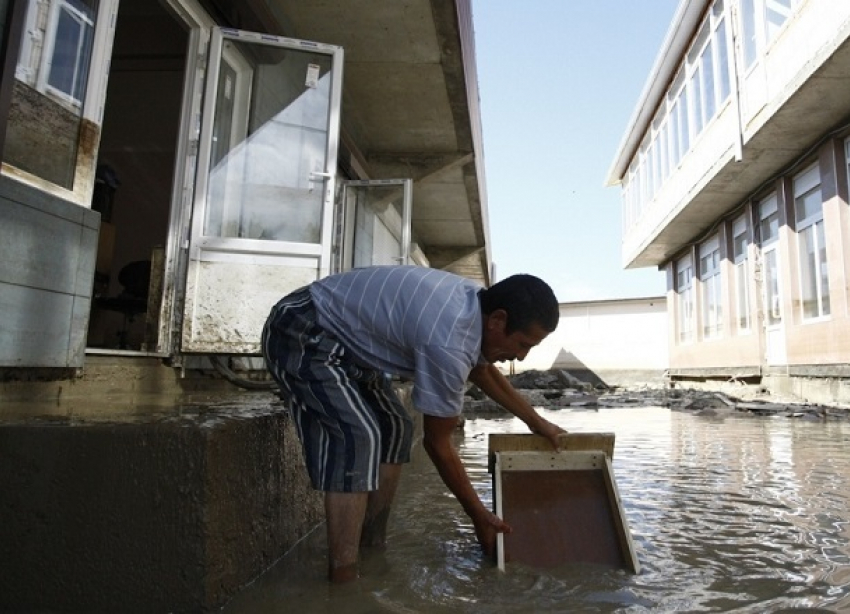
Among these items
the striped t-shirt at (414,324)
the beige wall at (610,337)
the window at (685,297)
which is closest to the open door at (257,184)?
the striped t-shirt at (414,324)

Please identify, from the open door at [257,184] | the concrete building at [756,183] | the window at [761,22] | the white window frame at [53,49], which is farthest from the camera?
the window at [761,22]

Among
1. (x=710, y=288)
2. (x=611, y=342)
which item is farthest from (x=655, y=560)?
(x=611, y=342)

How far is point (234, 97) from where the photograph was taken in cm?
478

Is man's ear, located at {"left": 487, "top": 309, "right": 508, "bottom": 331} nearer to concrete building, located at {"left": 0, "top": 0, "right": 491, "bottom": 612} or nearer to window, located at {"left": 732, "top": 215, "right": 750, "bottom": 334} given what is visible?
concrete building, located at {"left": 0, "top": 0, "right": 491, "bottom": 612}

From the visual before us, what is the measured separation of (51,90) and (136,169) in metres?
5.37

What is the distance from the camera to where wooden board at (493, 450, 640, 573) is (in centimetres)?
220

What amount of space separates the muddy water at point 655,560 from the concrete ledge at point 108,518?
24 cm

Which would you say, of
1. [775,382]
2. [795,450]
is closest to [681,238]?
[775,382]

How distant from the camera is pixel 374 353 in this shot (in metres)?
2.05

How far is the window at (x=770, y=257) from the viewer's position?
12234mm

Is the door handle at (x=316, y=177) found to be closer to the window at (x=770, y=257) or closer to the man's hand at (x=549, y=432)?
the man's hand at (x=549, y=432)

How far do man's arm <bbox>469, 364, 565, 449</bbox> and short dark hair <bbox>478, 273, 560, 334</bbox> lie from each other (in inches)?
16.2

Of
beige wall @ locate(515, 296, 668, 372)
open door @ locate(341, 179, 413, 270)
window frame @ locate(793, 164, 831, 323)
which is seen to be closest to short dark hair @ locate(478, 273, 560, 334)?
open door @ locate(341, 179, 413, 270)

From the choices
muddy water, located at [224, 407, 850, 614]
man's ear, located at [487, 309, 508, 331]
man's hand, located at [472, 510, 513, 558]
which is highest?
man's ear, located at [487, 309, 508, 331]
